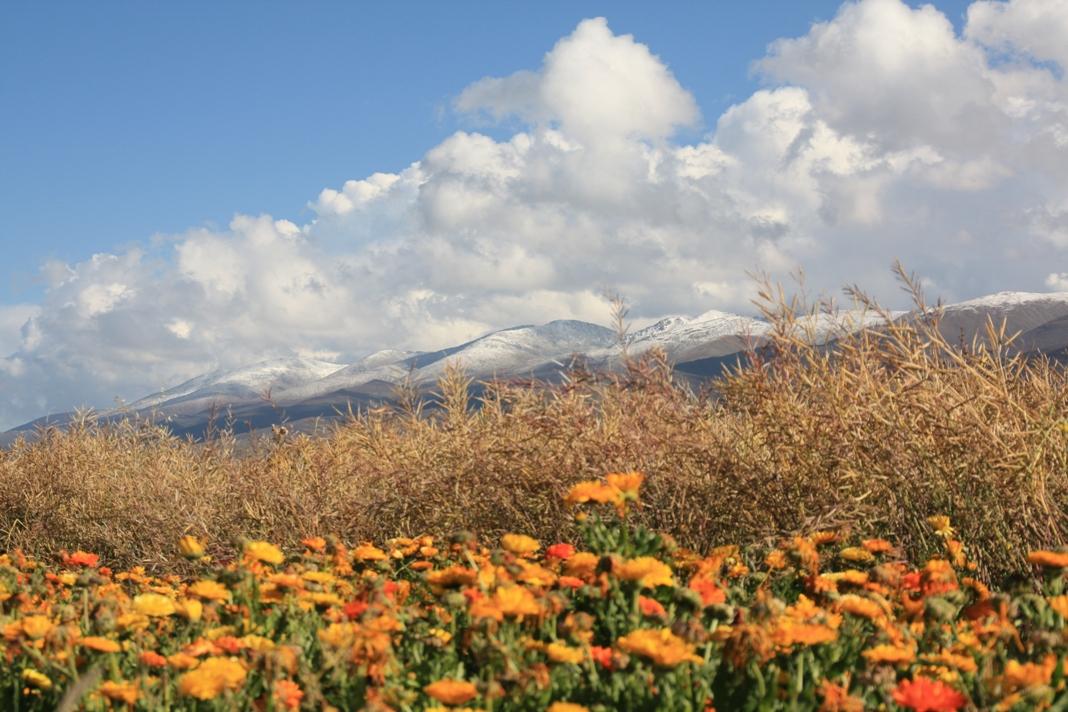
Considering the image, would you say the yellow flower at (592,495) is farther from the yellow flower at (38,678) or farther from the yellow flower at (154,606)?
the yellow flower at (38,678)

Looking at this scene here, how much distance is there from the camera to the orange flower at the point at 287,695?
2.40m

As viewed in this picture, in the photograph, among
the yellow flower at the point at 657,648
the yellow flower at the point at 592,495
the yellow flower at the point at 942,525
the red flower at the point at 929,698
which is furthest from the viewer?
the yellow flower at the point at 942,525

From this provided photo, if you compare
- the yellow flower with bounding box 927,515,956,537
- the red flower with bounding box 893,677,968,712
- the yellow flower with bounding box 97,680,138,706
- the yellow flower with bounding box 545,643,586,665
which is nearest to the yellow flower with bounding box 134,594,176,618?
the yellow flower with bounding box 97,680,138,706

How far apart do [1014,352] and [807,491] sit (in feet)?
6.96

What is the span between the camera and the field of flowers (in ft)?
7.90

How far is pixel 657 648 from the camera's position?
90.2 inches

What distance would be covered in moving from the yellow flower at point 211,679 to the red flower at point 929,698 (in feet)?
5.03

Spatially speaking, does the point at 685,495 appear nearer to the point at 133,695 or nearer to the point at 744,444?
the point at 744,444

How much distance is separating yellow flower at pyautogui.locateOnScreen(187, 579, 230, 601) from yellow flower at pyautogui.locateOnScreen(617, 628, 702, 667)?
54.6 inches

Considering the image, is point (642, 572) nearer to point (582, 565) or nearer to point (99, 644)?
point (582, 565)

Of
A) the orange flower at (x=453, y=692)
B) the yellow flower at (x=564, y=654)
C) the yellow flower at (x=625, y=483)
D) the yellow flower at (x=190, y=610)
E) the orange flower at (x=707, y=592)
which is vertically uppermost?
the yellow flower at (x=625, y=483)

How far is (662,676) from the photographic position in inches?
93.3

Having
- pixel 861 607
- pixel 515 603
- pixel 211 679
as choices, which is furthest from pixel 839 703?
pixel 211 679

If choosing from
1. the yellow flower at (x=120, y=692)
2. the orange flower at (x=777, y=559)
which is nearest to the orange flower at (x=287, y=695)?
the yellow flower at (x=120, y=692)
